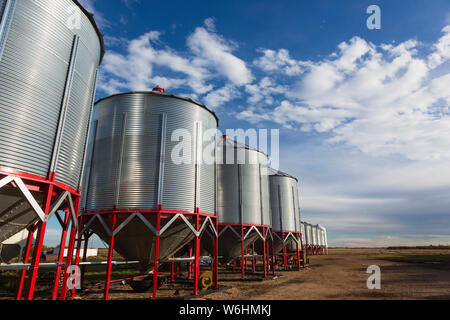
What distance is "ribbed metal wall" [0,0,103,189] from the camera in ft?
29.8

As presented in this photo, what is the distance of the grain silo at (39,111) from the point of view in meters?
9.04

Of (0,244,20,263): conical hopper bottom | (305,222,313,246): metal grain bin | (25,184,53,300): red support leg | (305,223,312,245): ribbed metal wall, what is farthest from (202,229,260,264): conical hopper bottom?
(305,222,313,246): metal grain bin

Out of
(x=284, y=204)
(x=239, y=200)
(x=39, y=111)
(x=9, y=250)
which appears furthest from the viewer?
(x=284, y=204)

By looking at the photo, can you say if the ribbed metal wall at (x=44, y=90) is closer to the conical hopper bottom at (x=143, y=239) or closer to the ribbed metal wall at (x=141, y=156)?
the ribbed metal wall at (x=141, y=156)

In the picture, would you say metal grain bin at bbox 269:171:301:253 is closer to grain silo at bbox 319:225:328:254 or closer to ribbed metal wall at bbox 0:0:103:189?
ribbed metal wall at bbox 0:0:103:189

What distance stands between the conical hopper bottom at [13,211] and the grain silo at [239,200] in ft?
59.2

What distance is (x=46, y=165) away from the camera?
32.7 ft

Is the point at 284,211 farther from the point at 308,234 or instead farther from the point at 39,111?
the point at 308,234

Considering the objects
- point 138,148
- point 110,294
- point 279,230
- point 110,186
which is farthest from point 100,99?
point 279,230

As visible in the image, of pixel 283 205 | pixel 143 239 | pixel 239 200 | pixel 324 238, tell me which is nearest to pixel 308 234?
pixel 324 238

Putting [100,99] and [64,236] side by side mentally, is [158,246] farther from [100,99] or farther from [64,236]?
[100,99]

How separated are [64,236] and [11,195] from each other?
10.8 ft

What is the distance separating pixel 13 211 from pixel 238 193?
20.3 m

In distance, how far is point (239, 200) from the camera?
2770 cm
